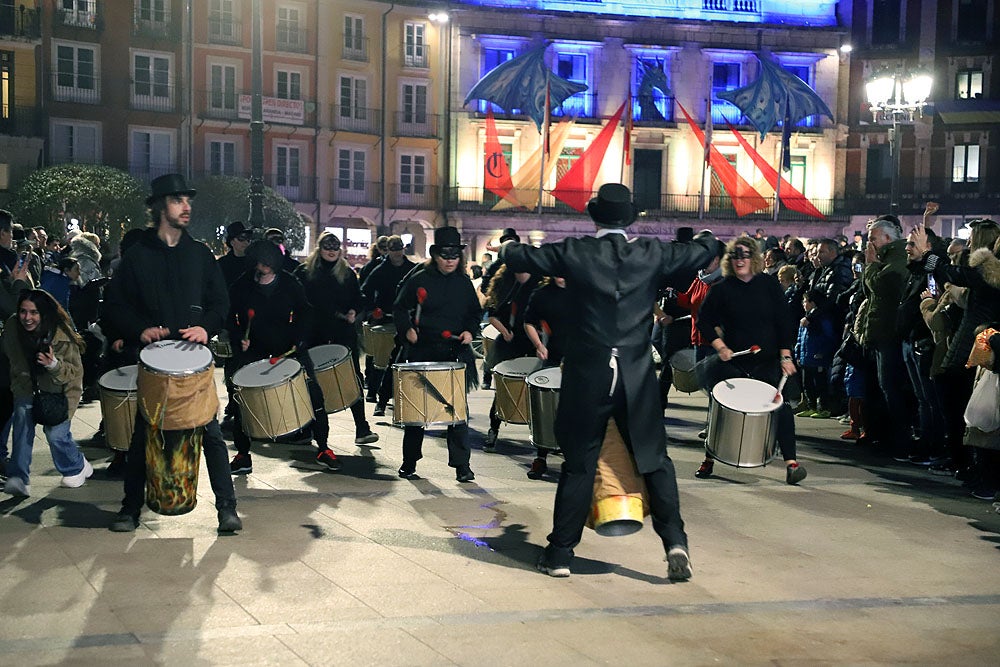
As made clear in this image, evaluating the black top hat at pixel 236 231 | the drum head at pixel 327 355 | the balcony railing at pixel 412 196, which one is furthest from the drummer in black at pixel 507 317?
the balcony railing at pixel 412 196

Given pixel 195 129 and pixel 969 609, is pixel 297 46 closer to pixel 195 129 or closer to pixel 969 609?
pixel 195 129

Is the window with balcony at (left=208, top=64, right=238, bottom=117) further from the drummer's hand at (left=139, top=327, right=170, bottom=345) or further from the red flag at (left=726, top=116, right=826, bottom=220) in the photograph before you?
the drummer's hand at (left=139, top=327, right=170, bottom=345)

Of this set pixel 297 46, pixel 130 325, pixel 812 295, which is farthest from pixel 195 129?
pixel 130 325

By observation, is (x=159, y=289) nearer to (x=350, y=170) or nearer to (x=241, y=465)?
(x=241, y=465)

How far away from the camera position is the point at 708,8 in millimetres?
53375

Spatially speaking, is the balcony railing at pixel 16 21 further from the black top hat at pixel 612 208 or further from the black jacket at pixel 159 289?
the black top hat at pixel 612 208

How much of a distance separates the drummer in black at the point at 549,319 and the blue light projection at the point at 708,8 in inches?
1636

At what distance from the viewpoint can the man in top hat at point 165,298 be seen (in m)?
8.00

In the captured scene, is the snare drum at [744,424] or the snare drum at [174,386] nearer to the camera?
the snare drum at [174,386]

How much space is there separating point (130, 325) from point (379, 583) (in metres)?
2.35

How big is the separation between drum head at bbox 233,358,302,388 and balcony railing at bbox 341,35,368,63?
137 feet

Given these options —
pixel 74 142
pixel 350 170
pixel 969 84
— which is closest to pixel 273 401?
pixel 74 142

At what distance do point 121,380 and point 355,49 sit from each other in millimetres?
42767

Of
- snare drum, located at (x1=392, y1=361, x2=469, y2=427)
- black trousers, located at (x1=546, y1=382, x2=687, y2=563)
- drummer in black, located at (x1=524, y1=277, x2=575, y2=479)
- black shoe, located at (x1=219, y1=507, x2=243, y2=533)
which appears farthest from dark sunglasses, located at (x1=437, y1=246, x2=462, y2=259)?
black trousers, located at (x1=546, y1=382, x2=687, y2=563)
